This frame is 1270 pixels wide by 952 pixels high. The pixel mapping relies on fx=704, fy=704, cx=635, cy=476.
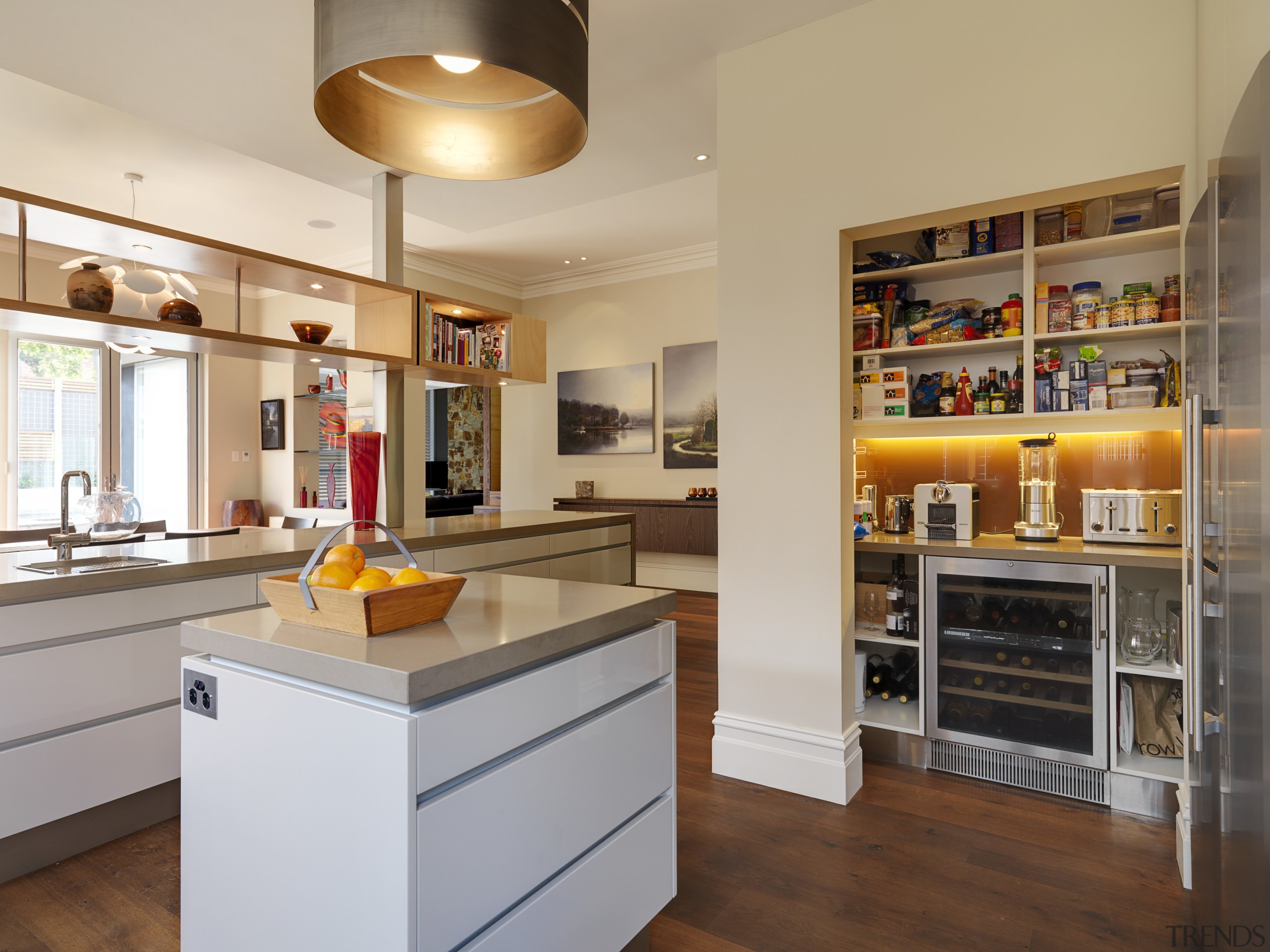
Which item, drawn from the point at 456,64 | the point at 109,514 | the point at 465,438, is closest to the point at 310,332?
the point at 109,514

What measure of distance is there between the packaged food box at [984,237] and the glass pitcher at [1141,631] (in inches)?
59.1

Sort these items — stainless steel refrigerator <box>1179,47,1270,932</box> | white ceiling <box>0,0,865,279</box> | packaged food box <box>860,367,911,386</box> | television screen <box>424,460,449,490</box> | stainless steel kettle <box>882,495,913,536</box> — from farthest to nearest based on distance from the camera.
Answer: television screen <box>424,460,449,490</box>
stainless steel kettle <box>882,495,913,536</box>
packaged food box <box>860,367,911,386</box>
white ceiling <box>0,0,865,279</box>
stainless steel refrigerator <box>1179,47,1270,932</box>

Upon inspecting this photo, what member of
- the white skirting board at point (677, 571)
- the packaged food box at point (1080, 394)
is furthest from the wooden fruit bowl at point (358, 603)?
the white skirting board at point (677, 571)

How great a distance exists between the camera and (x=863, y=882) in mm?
2104

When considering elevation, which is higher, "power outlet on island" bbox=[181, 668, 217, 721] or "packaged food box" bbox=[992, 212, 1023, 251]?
"packaged food box" bbox=[992, 212, 1023, 251]

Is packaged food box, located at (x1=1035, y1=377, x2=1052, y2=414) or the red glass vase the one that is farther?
the red glass vase

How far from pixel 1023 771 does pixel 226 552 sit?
3197 millimetres

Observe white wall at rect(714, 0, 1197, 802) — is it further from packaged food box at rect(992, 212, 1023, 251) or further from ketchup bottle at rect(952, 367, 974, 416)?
ketchup bottle at rect(952, 367, 974, 416)

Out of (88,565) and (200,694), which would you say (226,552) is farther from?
(200,694)

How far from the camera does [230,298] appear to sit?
321 inches

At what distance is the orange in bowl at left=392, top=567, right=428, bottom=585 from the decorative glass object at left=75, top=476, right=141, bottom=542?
1726mm

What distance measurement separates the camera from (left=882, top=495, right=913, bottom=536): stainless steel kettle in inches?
133

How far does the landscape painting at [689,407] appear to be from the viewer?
6793 mm

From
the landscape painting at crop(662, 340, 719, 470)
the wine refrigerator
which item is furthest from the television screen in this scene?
the wine refrigerator
